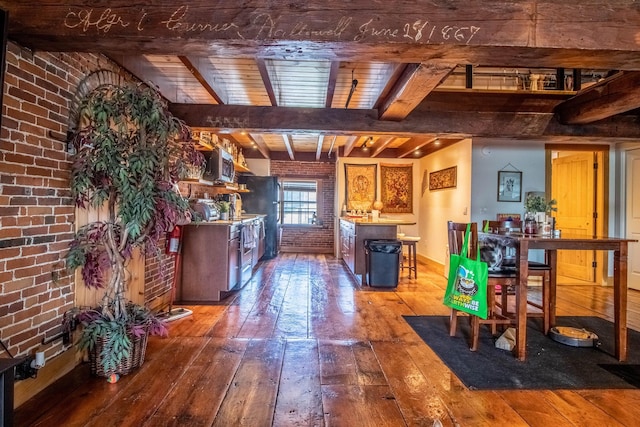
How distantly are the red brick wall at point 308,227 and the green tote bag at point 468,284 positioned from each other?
19.8 feet

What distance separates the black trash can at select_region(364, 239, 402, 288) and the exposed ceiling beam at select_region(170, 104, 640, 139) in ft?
5.39

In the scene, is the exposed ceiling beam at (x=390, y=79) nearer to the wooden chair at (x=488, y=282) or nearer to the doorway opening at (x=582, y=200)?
the wooden chair at (x=488, y=282)

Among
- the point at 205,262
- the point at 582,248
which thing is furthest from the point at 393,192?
the point at 582,248

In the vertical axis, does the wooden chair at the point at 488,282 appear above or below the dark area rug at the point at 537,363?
above

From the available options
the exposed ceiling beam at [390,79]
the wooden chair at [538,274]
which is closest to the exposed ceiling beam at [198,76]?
the exposed ceiling beam at [390,79]

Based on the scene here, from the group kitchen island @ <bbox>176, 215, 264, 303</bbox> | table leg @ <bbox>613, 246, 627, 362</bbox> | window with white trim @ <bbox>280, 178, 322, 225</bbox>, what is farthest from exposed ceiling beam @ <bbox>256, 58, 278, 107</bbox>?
window with white trim @ <bbox>280, 178, 322, 225</bbox>

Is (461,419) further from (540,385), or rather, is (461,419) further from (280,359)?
(280,359)

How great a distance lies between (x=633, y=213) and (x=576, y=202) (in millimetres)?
769

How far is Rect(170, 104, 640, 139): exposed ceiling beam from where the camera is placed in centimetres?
397

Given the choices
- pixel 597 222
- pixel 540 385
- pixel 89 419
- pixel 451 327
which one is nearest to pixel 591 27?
pixel 540 385

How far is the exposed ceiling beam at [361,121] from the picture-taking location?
3.97m

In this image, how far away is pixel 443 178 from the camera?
663 cm

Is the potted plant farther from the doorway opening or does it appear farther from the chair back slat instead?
the doorway opening

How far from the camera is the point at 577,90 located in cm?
395
